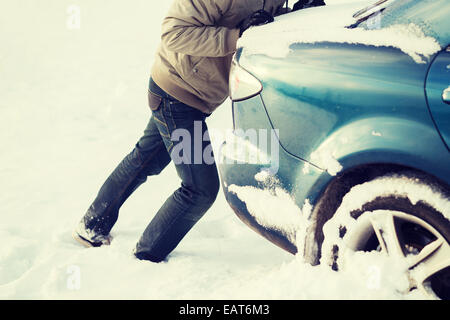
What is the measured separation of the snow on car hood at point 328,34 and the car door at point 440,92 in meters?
0.04

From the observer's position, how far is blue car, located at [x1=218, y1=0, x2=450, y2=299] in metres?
1.42

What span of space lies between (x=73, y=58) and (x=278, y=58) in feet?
19.5

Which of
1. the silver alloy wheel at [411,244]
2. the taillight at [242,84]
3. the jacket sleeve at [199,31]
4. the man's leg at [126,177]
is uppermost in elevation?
the jacket sleeve at [199,31]

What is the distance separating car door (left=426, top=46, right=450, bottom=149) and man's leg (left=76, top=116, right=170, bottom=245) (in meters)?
1.48

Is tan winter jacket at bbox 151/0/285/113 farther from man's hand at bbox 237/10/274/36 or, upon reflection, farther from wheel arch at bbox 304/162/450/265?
wheel arch at bbox 304/162/450/265

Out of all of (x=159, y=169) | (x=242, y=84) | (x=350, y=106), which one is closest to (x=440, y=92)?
(x=350, y=106)

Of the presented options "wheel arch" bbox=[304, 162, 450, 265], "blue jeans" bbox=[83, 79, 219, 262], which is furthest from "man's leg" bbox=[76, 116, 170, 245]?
"wheel arch" bbox=[304, 162, 450, 265]

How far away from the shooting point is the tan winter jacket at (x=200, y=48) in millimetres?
1966

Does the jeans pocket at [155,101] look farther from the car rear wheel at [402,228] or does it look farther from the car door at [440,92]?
the car door at [440,92]

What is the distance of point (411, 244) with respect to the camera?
62.2 inches

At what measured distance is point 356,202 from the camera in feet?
5.25

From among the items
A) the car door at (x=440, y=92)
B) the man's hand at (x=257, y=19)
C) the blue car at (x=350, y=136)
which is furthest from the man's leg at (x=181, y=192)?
the car door at (x=440, y=92)

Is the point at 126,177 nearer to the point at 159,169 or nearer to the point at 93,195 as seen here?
the point at 159,169

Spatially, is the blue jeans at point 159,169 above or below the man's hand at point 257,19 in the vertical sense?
below
